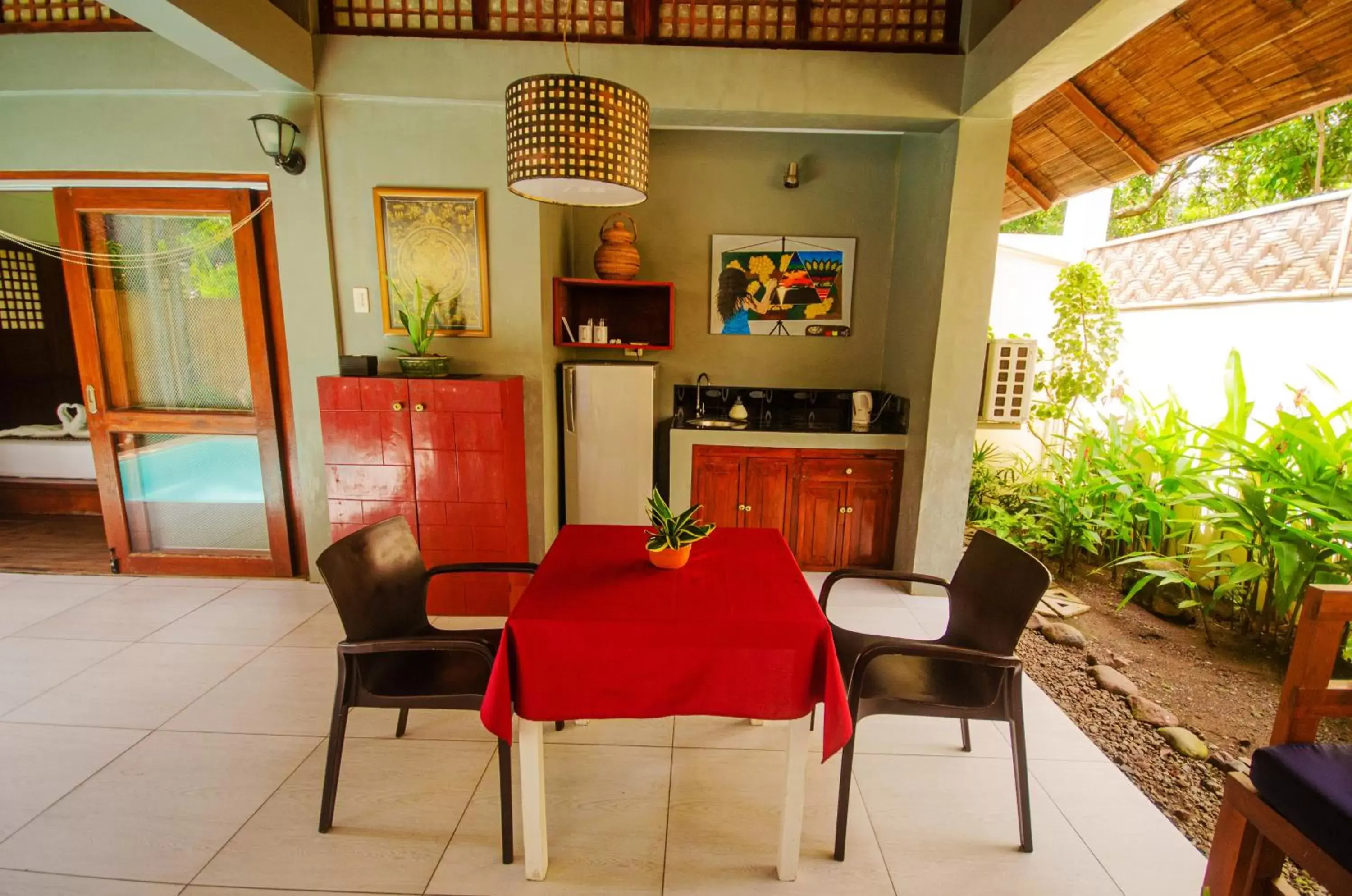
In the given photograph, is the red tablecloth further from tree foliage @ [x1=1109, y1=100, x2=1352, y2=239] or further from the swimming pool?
tree foliage @ [x1=1109, y1=100, x2=1352, y2=239]

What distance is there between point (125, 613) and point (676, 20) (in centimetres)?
457

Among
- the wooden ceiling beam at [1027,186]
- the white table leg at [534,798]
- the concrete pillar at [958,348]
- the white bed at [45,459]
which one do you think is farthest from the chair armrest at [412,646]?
the wooden ceiling beam at [1027,186]

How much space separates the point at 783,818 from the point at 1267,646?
9.99ft

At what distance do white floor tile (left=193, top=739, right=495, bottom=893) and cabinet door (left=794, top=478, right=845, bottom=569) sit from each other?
7.88 feet

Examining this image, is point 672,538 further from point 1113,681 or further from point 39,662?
point 39,662

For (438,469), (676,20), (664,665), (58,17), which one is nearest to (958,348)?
(676,20)

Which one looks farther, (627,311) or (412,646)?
(627,311)

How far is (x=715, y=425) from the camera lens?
404cm

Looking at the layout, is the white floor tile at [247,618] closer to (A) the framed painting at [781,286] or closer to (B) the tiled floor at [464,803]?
(B) the tiled floor at [464,803]

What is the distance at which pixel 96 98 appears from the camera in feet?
10.5

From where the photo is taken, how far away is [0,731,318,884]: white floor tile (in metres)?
1.75

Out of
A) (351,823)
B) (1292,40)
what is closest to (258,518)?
(351,823)

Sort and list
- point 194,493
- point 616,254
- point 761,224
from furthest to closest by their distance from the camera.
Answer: point 761,224, point 616,254, point 194,493

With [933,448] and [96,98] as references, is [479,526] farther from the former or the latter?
[96,98]
